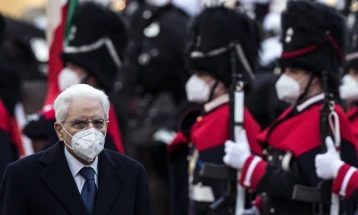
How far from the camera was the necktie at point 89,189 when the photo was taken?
6.86m

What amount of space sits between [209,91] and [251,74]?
1.30 ft

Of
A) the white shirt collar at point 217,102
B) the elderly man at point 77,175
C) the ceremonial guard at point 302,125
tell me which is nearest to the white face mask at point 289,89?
the ceremonial guard at point 302,125

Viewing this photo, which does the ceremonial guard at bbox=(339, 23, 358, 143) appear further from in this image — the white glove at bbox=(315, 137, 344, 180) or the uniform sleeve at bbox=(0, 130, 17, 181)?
the uniform sleeve at bbox=(0, 130, 17, 181)

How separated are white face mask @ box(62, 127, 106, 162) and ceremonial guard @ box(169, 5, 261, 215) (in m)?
2.94

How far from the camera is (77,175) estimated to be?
22.6ft

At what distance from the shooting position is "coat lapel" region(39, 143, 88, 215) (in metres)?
6.75

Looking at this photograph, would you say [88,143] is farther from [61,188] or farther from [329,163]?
[329,163]

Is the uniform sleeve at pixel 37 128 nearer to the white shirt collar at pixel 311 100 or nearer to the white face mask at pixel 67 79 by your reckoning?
the white face mask at pixel 67 79

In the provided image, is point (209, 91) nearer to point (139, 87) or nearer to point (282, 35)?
point (282, 35)

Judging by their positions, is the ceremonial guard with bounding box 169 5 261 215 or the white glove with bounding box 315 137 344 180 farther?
the ceremonial guard with bounding box 169 5 261 215

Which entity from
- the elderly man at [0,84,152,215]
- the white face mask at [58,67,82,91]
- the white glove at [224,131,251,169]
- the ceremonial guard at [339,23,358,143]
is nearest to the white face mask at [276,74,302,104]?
the white glove at [224,131,251,169]

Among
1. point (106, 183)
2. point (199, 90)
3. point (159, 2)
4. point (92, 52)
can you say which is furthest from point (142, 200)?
point (159, 2)

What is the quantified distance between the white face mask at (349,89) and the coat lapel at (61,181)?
3227 millimetres

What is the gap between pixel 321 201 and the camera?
8.67 m
